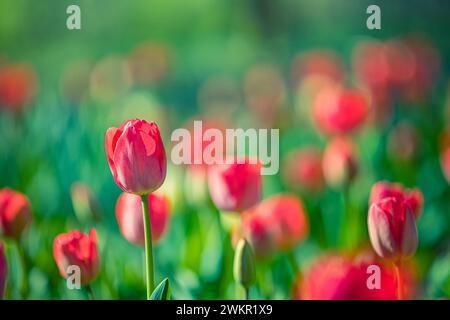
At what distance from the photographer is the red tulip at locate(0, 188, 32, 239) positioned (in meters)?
0.78

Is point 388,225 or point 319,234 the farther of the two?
point 319,234

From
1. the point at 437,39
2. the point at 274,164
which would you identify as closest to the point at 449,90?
the point at 437,39

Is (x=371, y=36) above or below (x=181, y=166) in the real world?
above

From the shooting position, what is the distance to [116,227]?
850 mm

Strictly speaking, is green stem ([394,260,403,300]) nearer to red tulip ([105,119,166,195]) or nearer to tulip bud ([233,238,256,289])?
tulip bud ([233,238,256,289])

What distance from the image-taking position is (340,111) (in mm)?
847

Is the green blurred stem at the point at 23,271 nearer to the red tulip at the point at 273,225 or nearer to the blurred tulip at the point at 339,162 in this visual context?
the red tulip at the point at 273,225

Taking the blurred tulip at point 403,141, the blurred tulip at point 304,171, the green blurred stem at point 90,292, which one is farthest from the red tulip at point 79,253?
the blurred tulip at point 403,141

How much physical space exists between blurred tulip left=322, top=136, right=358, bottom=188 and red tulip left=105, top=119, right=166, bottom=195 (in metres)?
0.23

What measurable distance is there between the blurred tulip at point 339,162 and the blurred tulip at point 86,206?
0.88 ft

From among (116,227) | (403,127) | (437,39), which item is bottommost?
(116,227)

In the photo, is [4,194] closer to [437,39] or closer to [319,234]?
[319,234]

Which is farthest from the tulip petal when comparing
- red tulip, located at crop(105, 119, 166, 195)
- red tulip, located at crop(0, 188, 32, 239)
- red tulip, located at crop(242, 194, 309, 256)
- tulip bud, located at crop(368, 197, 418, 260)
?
red tulip, located at crop(0, 188, 32, 239)
